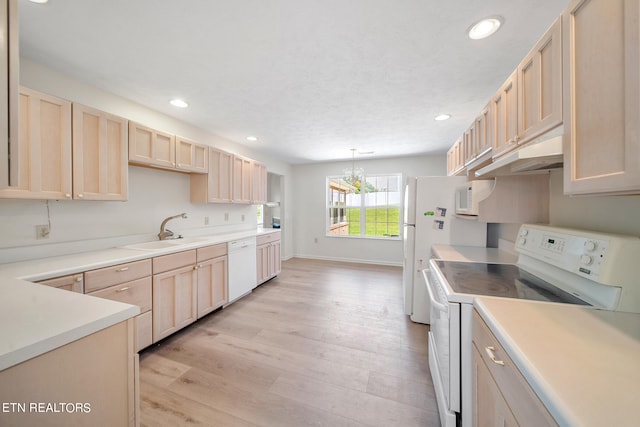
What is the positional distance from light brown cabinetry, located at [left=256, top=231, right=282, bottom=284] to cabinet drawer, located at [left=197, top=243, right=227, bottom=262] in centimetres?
76

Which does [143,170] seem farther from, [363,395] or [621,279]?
[621,279]

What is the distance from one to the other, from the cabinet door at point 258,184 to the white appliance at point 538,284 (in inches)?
126

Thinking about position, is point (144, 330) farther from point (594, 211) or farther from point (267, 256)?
point (594, 211)

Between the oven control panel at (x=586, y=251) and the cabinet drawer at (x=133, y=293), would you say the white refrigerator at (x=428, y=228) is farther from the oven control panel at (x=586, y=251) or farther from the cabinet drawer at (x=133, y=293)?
the cabinet drawer at (x=133, y=293)

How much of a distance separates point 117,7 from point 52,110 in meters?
0.99

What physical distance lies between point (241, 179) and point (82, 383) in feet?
10.2

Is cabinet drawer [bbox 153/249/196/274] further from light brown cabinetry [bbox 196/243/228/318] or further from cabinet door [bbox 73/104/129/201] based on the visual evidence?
cabinet door [bbox 73/104/129/201]

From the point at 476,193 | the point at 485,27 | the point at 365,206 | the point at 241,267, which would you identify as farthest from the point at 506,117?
the point at 365,206

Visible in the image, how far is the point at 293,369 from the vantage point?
6.18 feet

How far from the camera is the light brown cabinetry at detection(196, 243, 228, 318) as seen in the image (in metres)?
2.59

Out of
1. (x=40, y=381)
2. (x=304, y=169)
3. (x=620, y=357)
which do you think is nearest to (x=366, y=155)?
(x=304, y=169)

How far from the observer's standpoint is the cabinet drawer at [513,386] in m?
0.58

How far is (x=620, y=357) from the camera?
634 mm

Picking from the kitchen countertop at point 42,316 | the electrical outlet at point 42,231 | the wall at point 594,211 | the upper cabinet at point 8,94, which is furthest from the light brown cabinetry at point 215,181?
the wall at point 594,211
